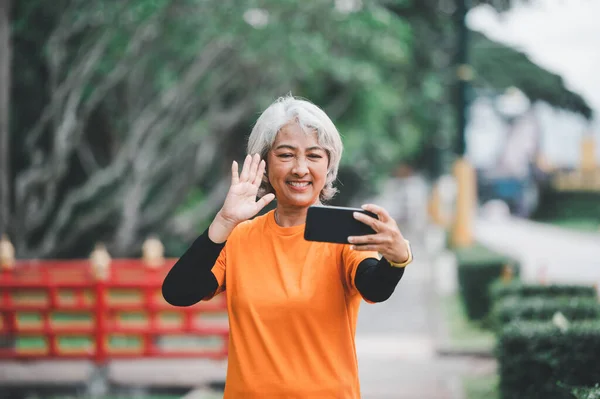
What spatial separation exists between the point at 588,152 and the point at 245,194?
52.8m

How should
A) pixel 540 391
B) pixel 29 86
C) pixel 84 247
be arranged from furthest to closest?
pixel 84 247, pixel 29 86, pixel 540 391

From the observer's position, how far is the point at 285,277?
2.51 m

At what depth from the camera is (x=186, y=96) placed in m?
15.4

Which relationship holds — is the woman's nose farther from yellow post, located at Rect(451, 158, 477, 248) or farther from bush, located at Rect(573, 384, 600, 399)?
yellow post, located at Rect(451, 158, 477, 248)

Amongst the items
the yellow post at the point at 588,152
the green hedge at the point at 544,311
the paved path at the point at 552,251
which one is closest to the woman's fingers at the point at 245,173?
the green hedge at the point at 544,311

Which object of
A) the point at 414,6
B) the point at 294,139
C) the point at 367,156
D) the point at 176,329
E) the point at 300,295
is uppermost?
the point at 414,6

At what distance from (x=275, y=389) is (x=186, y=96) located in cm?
1329

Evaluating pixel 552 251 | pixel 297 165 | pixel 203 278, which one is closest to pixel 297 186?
pixel 297 165

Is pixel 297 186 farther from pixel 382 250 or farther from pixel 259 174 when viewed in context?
pixel 382 250

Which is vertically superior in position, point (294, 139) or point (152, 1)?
point (152, 1)

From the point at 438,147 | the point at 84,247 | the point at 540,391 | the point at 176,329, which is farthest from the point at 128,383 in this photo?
the point at 438,147

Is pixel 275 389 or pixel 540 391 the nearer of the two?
pixel 275 389

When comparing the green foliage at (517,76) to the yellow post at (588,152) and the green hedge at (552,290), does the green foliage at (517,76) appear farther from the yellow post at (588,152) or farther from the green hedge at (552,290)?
the yellow post at (588,152)

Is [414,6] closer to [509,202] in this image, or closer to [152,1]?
[152,1]
